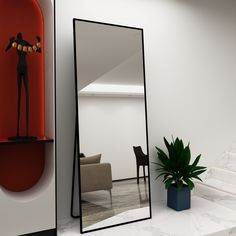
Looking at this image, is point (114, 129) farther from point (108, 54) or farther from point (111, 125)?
point (108, 54)

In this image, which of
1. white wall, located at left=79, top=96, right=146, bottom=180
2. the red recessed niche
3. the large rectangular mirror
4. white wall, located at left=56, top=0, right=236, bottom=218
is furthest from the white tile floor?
the red recessed niche

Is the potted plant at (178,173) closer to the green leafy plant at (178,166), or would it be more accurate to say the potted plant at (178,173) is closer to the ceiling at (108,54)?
the green leafy plant at (178,166)

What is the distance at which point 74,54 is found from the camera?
67.5 inches

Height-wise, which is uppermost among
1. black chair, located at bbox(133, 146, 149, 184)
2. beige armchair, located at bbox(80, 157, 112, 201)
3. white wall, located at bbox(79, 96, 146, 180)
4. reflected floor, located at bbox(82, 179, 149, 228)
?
white wall, located at bbox(79, 96, 146, 180)

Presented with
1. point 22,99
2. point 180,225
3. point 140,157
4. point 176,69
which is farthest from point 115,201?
point 176,69

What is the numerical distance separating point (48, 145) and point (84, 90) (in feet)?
1.55

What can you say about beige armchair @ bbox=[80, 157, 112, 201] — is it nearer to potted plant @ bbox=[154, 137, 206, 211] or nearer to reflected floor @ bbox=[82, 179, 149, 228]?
reflected floor @ bbox=[82, 179, 149, 228]

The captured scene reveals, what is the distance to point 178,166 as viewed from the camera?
1952mm

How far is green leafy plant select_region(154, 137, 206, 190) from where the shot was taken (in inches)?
75.8

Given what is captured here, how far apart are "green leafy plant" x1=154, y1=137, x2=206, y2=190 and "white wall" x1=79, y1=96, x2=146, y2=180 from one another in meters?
0.23

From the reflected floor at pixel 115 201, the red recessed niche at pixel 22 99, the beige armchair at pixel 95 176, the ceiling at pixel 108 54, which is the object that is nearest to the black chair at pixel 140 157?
the reflected floor at pixel 115 201

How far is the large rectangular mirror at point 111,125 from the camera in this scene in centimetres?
172

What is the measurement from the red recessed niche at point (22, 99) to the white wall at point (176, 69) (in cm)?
21

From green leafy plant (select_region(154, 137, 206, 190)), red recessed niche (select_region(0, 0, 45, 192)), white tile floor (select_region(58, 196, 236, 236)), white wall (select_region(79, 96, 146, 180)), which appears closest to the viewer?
red recessed niche (select_region(0, 0, 45, 192))
